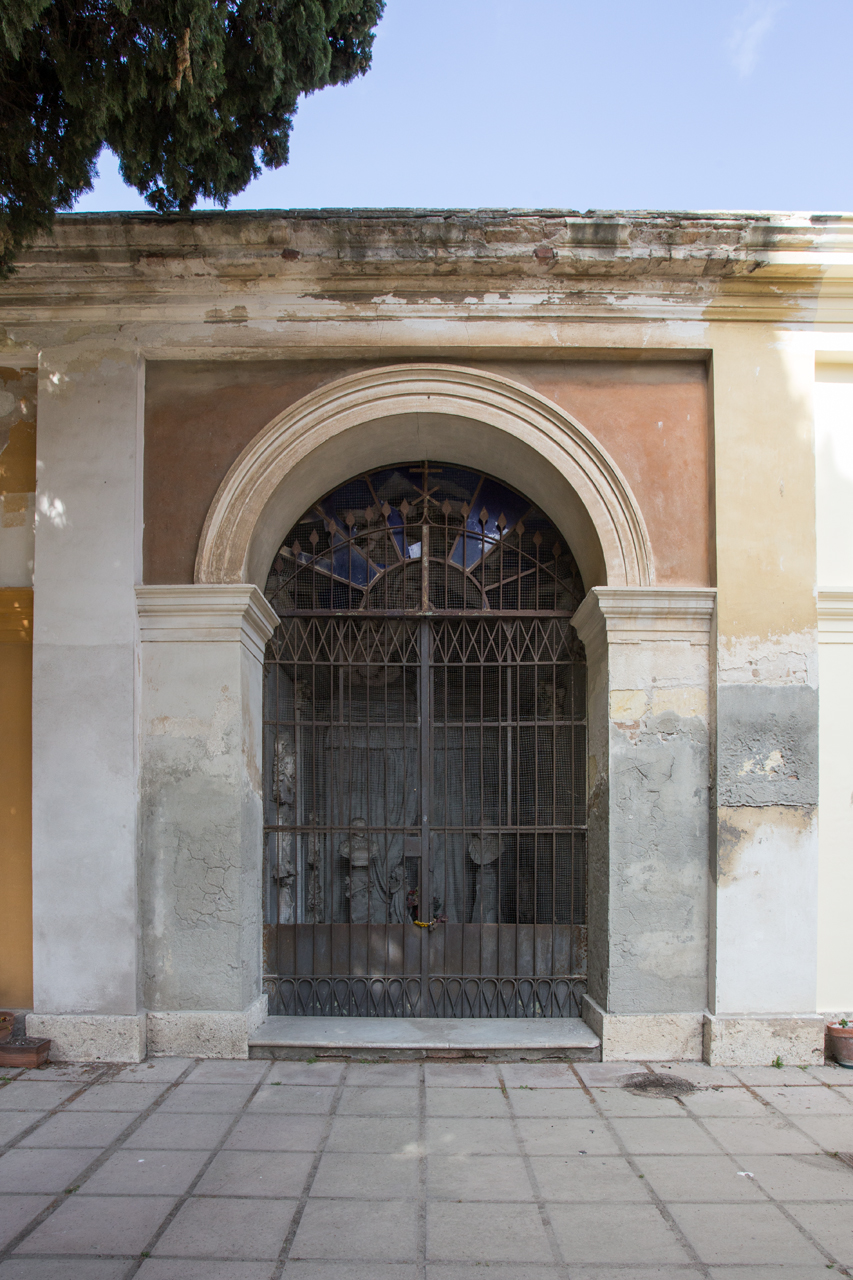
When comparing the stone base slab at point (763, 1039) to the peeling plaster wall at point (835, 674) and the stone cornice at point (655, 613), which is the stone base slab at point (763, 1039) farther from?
the stone cornice at point (655, 613)

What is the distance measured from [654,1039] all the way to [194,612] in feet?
11.6

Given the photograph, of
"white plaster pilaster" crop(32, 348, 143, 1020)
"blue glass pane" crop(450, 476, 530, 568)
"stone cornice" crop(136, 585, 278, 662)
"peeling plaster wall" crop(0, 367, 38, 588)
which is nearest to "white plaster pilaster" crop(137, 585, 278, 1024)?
"stone cornice" crop(136, 585, 278, 662)

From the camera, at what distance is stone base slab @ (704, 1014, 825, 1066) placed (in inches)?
192

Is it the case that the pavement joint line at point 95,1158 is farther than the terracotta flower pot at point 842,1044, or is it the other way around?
the terracotta flower pot at point 842,1044

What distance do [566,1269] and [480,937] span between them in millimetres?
2773

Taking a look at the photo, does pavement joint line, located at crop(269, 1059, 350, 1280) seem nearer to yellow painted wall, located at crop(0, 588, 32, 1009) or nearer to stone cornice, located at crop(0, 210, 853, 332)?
yellow painted wall, located at crop(0, 588, 32, 1009)

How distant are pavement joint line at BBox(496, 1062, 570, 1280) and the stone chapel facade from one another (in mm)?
1020

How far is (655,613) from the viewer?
5.14 metres

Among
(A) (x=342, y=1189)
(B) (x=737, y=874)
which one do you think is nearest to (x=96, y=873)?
(A) (x=342, y=1189)

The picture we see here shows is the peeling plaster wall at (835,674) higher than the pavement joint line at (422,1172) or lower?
higher

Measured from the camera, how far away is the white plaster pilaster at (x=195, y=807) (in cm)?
497

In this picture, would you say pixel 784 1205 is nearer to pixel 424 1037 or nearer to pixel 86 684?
pixel 424 1037

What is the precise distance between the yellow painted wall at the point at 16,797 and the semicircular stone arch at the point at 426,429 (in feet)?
3.76

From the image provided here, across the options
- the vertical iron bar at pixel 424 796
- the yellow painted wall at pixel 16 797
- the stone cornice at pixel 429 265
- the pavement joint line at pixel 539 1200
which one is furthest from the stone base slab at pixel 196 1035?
the stone cornice at pixel 429 265
